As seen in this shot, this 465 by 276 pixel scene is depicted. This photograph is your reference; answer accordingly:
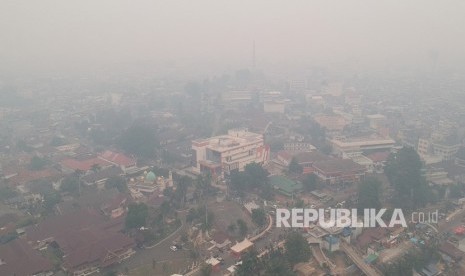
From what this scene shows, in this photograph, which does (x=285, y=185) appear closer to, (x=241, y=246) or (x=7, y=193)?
(x=241, y=246)

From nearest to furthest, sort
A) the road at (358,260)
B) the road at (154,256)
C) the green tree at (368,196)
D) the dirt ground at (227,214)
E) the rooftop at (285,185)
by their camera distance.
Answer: the road at (358,260) < the road at (154,256) < the dirt ground at (227,214) < the green tree at (368,196) < the rooftop at (285,185)

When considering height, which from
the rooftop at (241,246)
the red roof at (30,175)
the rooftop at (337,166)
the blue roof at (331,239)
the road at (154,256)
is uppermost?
the rooftop at (337,166)

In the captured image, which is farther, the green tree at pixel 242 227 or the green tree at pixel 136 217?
the green tree at pixel 136 217

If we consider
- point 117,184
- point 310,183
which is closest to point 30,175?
point 117,184

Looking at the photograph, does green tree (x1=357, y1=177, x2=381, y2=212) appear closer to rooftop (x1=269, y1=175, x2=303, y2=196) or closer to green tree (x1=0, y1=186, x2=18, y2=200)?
rooftop (x1=269, y1=175, x2=303, y2=196)

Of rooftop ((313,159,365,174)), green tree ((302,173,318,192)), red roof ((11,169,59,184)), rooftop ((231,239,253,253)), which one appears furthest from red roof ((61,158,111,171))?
rooftop ((231,239,253,253))

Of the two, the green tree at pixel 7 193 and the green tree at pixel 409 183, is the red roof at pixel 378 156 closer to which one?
the green tree at pixel 409 183

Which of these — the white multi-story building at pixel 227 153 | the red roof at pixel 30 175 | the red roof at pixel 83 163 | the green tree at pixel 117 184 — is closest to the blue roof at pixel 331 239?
the white multi-story building at pixel 227 153

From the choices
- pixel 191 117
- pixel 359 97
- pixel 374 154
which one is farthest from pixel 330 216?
pixel 359 97
